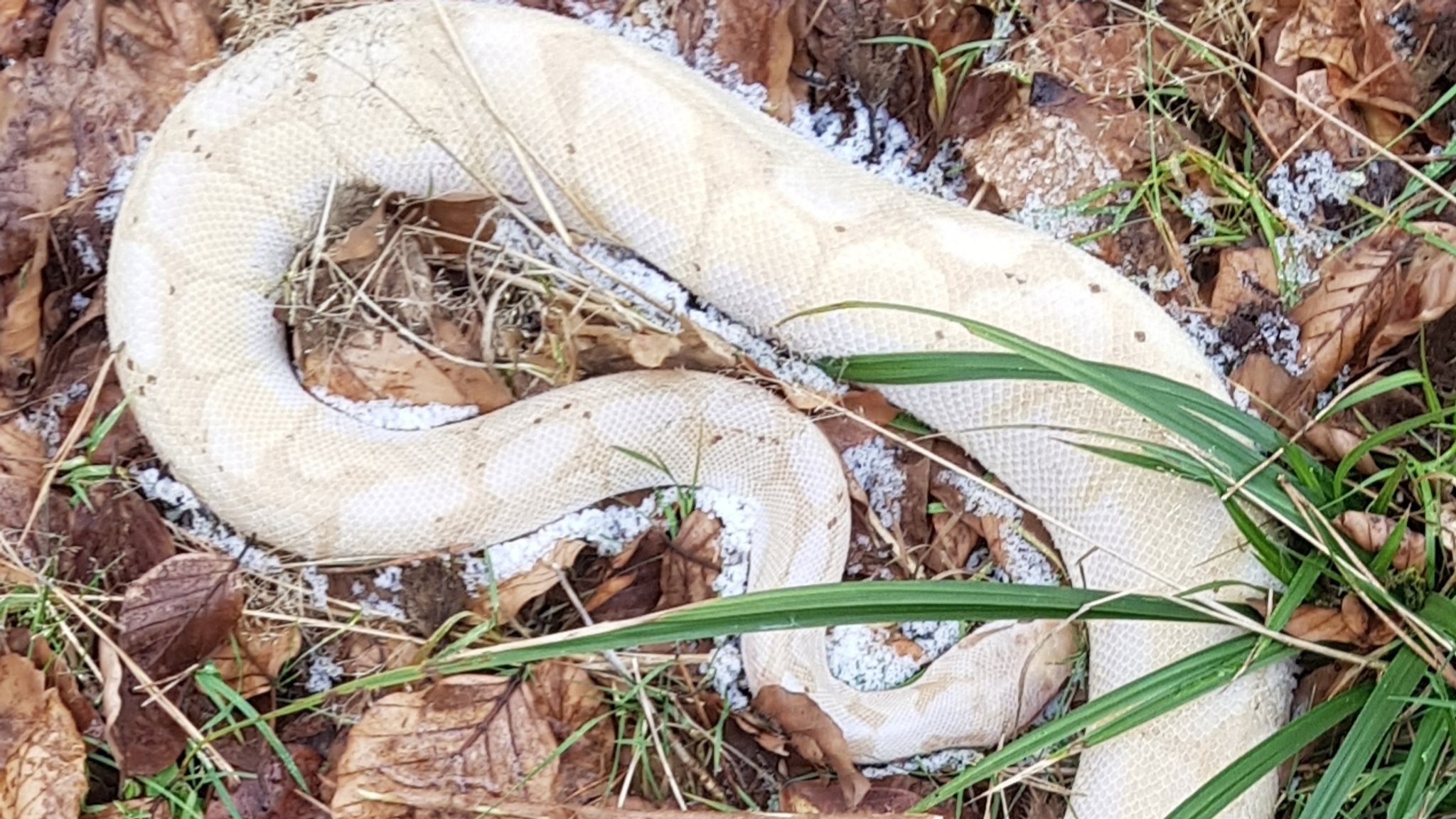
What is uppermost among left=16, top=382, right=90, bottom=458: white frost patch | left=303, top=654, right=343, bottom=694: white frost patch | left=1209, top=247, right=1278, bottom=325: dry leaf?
left=1209, top=247, right=1278, bottom=325: dry leaf

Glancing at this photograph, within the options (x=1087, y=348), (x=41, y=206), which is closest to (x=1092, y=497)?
(x=1087, y=348)

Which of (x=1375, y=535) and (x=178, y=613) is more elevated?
(x=1375, y=535)

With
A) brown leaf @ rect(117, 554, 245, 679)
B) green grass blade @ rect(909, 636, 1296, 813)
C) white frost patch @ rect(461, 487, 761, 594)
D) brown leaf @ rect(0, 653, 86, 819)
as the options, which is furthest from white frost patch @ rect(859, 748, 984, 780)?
brown leaf @ rect(0, 653, 86, 819)

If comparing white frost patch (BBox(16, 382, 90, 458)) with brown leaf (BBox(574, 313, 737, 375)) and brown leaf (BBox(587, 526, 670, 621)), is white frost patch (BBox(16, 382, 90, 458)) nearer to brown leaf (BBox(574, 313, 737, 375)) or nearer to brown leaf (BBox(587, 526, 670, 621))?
brown leaf (BBox(574, 313, 737, 375))

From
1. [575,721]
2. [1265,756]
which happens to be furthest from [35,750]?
[1265,756]

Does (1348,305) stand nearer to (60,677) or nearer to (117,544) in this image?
(117,544)
